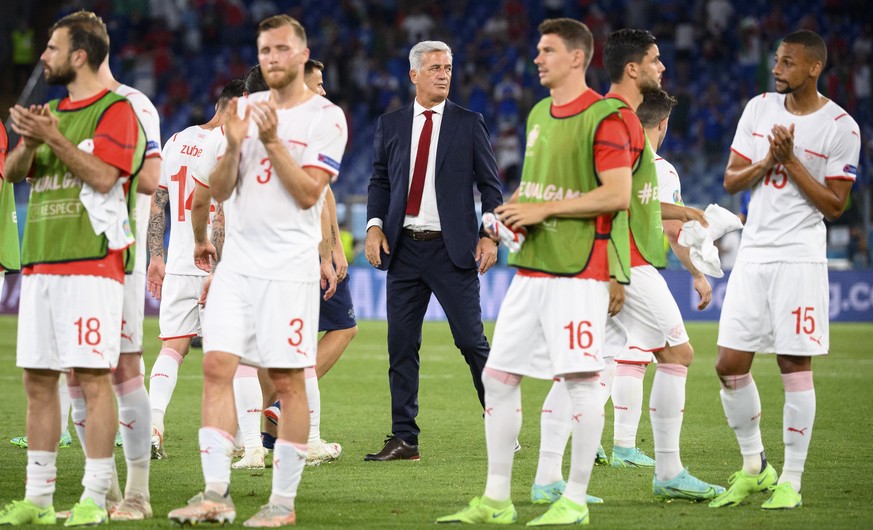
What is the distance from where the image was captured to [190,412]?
10.3 m

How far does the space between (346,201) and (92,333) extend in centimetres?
1849

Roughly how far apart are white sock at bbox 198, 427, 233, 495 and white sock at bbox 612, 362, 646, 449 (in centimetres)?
302

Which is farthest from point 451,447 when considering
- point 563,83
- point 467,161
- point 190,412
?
point 563,83

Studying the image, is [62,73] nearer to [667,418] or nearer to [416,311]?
[416,311]

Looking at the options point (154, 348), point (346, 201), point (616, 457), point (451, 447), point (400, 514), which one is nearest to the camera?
point (400, 514)

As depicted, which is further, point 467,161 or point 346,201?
point 346,201

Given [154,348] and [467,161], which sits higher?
[467,161]

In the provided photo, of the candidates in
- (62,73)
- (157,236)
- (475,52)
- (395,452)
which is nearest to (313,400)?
(395,452)

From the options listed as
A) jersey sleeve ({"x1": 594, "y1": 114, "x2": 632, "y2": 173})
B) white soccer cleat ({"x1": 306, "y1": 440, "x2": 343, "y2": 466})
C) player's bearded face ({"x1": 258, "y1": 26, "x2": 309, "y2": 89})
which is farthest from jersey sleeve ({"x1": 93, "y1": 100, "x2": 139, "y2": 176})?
white soccer cleat ({"x1": 306, "y1": 440, "x2": 343, "y2": 466})

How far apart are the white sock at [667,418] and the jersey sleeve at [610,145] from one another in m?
1.49

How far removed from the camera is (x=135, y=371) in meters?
5.83

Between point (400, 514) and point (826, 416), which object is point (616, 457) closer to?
point (400, 514)

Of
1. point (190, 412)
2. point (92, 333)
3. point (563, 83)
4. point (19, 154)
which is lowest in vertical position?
point (190, 412)

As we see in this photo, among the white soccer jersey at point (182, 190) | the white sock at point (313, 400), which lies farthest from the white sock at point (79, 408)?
the white soccer jersey at point (182, 190)
